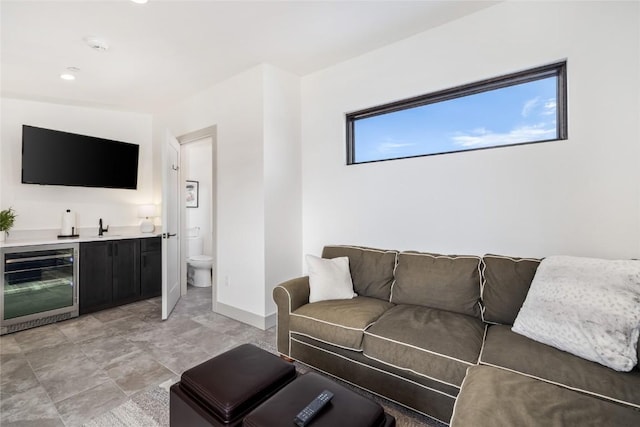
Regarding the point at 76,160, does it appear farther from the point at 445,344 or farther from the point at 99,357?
the point at 445,344

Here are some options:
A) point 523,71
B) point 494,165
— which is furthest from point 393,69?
point 494,165

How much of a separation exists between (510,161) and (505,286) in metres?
0.92

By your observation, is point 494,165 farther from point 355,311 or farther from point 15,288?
point 15,288

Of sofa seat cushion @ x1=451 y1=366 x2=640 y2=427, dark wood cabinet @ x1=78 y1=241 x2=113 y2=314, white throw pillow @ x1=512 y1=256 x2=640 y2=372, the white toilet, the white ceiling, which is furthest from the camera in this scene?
the white toilet

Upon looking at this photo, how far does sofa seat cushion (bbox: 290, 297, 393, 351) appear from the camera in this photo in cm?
186

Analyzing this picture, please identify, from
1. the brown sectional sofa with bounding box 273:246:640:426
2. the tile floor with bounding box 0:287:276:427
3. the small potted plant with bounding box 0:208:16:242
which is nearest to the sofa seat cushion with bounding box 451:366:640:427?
the brown sectional sofa with bounding box 273:246:640:426

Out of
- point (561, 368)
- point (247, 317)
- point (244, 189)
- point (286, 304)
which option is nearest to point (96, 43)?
point (244, 189)

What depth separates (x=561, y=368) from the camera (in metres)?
1.31

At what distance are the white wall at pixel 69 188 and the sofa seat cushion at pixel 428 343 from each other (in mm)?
4095

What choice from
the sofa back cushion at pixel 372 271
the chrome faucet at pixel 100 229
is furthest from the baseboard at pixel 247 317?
the chrome faucet at pixel 100 229

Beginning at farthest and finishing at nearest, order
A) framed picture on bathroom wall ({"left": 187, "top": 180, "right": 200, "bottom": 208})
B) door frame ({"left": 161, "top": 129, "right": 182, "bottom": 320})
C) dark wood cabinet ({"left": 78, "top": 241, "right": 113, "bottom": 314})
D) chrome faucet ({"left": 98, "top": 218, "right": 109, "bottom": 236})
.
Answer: framed picture on bathroom wall ({"left": 187, "top": 180, "right": 200, "bottom": 208})
chrome faucet ({"left": 98, "top": 218, "right": 109, "bottom": 236})
dark wood cabinet ({"left": 78, "top": 241, "right": 113, "bottom": 314})
door frame ({"left": 161, "top": 129, "right": 182, "bottom": 320})

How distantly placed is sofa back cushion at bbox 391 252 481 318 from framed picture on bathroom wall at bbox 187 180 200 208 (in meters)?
3.99

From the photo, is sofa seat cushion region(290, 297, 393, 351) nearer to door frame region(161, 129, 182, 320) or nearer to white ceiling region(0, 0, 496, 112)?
door frame region(161, 129, 182, 320)

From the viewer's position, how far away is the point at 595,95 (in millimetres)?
1863
